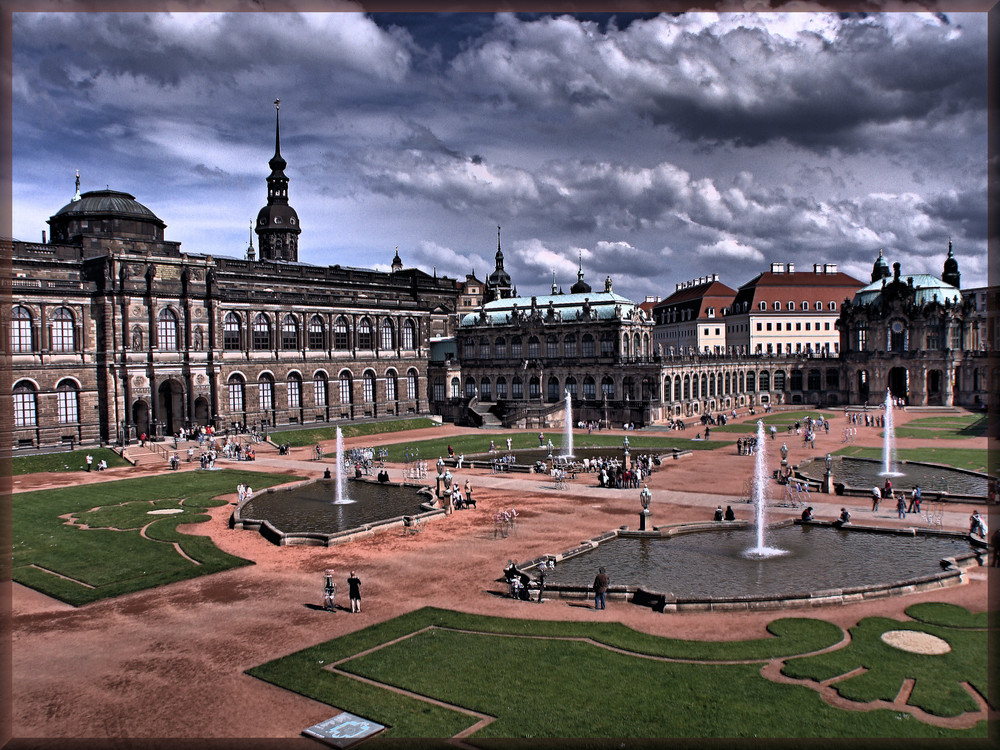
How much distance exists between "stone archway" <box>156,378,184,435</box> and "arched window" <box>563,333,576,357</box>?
48.3m

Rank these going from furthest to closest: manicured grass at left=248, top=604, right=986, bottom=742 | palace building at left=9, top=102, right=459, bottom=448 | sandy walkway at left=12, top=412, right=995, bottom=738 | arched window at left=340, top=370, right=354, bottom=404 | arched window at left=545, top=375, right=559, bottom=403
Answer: arched window at left=545, top=375, right=559, bottom=403 → arched window at left=340, top=370, right=354, bottom=404 → palace building at left=9, top=102, right=459, bottom=448 → sandy walkway at left=12, top=412, right=995, bottom=738 → manicured grass at left=248, top=604, right=986, bottom=742

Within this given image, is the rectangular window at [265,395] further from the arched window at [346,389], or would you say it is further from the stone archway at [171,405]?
the arched window at [346,389]

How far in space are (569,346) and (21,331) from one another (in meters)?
62.8

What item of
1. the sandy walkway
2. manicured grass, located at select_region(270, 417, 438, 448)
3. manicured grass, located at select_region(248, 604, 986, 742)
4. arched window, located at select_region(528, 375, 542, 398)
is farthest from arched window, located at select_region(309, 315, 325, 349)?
manicured grass, located at select_region(248, 604, 986, 742)

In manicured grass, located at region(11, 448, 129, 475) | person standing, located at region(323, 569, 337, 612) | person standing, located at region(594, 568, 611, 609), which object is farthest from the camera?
manicured grass, located at region(11, 448, 129, 475)

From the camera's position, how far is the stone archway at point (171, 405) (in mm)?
80625

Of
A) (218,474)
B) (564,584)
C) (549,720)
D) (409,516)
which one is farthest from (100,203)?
(549,720)

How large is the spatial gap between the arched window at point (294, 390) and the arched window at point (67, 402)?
23.0 m

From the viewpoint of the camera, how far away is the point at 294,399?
298 ft

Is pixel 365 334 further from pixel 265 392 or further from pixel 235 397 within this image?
pixel 235 397

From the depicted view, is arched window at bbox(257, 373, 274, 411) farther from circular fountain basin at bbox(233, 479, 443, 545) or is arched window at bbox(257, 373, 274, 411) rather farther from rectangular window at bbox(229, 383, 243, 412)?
circular fountain basin at bbox(233, 479, 443, 545)

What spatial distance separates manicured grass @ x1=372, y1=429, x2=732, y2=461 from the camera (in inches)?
2729

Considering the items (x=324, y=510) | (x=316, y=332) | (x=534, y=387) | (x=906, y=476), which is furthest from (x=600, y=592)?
(x=534, y=387)

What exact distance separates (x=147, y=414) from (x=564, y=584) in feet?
211
